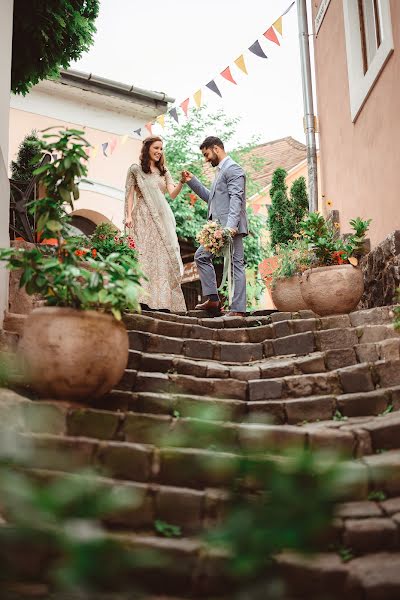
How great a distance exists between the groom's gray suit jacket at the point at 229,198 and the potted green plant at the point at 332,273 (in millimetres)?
1174

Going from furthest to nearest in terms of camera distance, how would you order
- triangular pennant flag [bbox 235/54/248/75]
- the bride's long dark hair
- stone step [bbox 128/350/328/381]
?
triangular pennant flag [bbox 235/54/248/75] → the bride's long dark hair → stone step [bbox 128/350/328/381]

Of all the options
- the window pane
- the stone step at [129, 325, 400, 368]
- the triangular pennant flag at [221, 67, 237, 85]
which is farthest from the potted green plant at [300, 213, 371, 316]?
the triangular pennant flag at [221, 67, 237, 85]

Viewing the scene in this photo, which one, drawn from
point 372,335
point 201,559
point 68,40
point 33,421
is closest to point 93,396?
point 33,421

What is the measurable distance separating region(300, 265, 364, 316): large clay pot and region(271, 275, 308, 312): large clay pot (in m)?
0.83

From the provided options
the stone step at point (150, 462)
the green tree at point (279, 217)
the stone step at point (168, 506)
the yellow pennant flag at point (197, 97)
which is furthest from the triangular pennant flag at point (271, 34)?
the stone step at point (168, 506)

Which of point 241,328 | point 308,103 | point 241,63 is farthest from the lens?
point 308,103

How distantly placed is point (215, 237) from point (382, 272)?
66.9 inches

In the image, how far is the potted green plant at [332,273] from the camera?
5.05 meters

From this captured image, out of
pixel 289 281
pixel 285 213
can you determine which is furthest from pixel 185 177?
pixel 285 213

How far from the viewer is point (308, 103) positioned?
9039 millimetres

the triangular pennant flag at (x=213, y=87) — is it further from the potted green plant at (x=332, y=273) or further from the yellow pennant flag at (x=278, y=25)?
the potted green plant at (x=332, y=273)

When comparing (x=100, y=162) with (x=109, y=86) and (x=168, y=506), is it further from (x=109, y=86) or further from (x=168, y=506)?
(x=168, y=506)

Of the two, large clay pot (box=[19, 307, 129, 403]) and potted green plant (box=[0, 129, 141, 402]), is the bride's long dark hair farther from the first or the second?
large clay pot (box=[19, 307, 129, 403])

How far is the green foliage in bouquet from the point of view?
11.1ft
